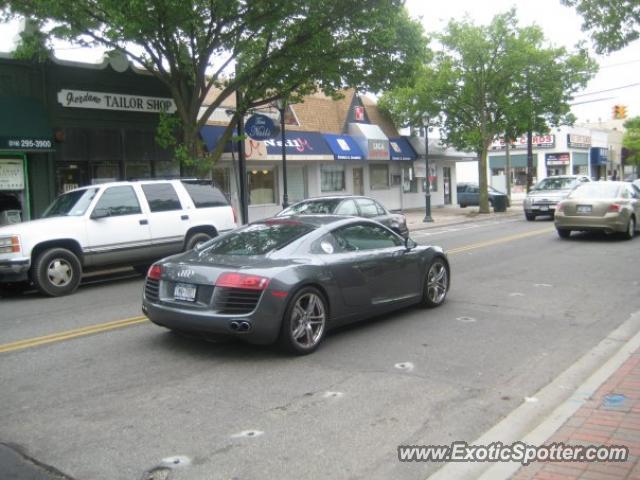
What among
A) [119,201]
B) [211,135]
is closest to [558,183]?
[211,135]

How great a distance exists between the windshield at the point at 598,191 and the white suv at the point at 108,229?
31.9ft

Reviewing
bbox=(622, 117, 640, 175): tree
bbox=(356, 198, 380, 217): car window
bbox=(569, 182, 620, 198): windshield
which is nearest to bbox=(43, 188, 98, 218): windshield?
bbox=(356, 198, 380, 217): car window

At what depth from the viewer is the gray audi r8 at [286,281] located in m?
6.07

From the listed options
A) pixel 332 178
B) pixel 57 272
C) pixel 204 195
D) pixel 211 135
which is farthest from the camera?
pixel 332 178

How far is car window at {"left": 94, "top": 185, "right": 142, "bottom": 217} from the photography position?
11.5m

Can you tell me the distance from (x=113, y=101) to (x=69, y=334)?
40.6ft

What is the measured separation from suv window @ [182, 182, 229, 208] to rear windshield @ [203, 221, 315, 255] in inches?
226

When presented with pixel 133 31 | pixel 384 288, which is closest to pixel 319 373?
pixel 384 288

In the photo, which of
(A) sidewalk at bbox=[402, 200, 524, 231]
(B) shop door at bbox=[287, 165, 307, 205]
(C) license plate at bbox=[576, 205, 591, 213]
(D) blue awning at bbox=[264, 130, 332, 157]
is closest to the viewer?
(C) license plate at bbox=[576, 205, 591, 213]

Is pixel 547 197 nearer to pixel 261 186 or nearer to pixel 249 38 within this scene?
pixel 261 186

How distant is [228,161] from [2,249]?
13.9m

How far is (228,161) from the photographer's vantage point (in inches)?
930

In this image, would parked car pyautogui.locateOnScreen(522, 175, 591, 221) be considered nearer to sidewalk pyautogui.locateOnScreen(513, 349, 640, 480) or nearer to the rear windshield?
the rear windshield

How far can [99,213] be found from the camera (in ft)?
37.3
